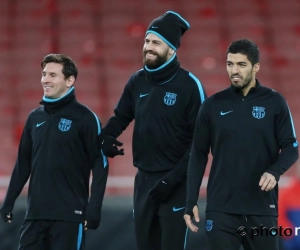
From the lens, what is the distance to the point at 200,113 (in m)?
5.05

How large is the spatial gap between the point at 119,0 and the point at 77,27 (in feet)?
2.25

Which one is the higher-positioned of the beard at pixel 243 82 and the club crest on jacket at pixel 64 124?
the beard at pixel 243 82

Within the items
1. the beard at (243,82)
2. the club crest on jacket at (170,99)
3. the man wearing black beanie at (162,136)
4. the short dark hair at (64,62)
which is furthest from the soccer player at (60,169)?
the beard at (243,82)

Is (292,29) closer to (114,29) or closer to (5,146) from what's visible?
(114,29)

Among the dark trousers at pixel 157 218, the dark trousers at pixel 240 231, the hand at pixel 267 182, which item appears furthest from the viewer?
the dark trousers at pixel 157 218

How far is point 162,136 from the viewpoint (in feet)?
17.7

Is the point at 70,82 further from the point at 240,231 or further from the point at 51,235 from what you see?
the point at 240,231

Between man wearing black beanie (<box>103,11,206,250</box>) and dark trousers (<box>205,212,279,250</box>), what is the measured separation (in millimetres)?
445

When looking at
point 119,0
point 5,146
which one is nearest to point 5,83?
point 5,146

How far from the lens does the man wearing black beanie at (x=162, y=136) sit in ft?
17.5

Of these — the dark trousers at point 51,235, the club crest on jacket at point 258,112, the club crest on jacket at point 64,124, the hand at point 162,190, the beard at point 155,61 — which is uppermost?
the beard at point 155,61

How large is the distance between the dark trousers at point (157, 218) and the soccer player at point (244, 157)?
359 millimetres

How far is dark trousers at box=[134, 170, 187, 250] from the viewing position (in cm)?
533

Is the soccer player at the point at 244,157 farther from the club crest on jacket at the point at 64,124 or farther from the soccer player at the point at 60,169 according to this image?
the club crest on jacket at the point at 64,124
